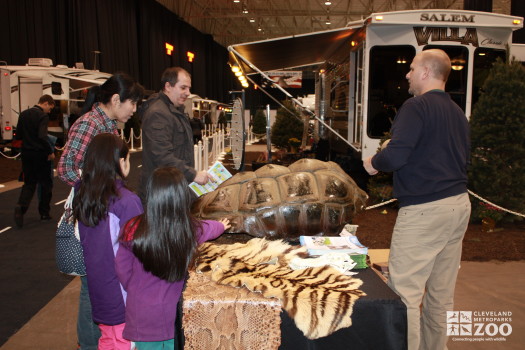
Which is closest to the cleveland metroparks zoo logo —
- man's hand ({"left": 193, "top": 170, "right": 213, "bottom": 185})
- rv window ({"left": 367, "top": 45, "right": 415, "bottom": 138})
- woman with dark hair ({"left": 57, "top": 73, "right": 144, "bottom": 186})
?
man's hand ({"left": 193, "top": 170, "right": 213, "bottom": 185})

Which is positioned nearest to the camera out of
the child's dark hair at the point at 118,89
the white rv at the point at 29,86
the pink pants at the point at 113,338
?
the pink pants at the point at 113,338

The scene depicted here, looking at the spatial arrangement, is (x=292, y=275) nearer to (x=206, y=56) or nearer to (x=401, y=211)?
(x=401, y=211)

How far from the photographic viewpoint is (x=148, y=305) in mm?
2357

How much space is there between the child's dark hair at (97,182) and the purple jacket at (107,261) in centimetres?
6

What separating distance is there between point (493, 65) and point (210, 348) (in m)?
6.36

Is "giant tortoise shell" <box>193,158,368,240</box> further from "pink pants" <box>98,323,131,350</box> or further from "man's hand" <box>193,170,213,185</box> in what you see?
"pink pants" <box>98,323,131,350</box>

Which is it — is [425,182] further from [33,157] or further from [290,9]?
[290,9]

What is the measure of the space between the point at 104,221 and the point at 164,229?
537 mm

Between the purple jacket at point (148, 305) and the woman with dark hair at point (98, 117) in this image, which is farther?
the woman with dark hair at point (98, 117)

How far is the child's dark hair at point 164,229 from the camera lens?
2307 millimetres

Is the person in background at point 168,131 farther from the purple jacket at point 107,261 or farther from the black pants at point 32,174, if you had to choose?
the black pants at point 32,174

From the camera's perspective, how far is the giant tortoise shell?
3.60 metres

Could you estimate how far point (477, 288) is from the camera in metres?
4.69

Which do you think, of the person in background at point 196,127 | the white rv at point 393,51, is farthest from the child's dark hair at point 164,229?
the person in background at point 196,127
